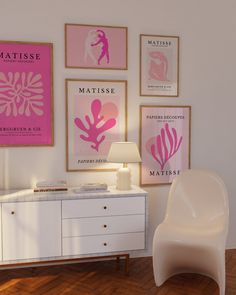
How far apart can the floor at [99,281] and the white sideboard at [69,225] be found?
21cm

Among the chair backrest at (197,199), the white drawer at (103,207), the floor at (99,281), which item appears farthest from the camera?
the chair backrest at (197,199)

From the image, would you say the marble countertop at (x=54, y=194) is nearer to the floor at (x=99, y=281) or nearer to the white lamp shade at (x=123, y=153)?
the white lamp shade at (x=123, y=153)

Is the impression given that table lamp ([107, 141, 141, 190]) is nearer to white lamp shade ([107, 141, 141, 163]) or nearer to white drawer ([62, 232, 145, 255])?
white lamp shade ([107, 141, 141, 163])

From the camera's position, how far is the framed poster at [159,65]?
3605mm

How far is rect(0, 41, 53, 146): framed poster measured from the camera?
10.8 ft

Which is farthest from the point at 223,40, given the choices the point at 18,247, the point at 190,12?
the point at 18,247

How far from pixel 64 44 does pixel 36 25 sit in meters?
0.30

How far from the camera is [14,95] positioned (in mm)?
3330

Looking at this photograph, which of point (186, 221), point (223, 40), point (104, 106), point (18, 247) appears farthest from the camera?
point (223, 40)

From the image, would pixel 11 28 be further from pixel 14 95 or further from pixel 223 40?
pixel 223 40

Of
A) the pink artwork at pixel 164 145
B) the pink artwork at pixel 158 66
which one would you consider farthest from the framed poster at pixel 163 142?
the pink artwork at pixel 158 66

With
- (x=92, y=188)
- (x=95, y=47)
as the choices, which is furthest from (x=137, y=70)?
(x=92, y=188)

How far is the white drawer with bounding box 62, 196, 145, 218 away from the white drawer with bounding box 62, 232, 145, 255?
207mm

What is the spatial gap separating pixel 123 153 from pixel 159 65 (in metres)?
1.05
